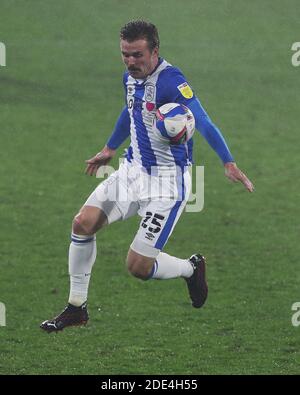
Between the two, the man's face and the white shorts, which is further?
the white shorts

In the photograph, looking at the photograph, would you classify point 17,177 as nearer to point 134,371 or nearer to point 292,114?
point 292,114

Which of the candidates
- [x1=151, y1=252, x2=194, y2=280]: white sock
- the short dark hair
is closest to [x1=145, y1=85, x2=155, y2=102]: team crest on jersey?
the short dark hair

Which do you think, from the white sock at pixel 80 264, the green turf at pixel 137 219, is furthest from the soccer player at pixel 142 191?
the green turf at pixel 137 219

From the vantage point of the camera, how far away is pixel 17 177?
2455 centimetres

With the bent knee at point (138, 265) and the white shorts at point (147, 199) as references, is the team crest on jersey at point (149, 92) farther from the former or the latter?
the bent knee at point (138, 265)

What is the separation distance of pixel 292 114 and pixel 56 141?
22.0 feet

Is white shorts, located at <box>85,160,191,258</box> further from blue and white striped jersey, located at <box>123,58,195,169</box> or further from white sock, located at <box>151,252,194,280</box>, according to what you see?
white sock, located at <box>151,252,194,280</box>

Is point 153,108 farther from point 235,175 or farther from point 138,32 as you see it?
point 235,175

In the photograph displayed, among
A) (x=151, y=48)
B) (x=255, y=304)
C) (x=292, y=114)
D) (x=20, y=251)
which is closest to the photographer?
(x=151, y=48)

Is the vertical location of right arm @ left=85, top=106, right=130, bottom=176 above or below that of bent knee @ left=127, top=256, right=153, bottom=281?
above

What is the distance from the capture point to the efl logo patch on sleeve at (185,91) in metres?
12.2

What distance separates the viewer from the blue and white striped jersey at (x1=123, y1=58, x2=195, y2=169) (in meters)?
12.4

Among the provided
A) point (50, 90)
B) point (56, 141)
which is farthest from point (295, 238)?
point (50, 90)

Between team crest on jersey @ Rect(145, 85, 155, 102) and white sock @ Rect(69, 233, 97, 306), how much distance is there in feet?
5.59
